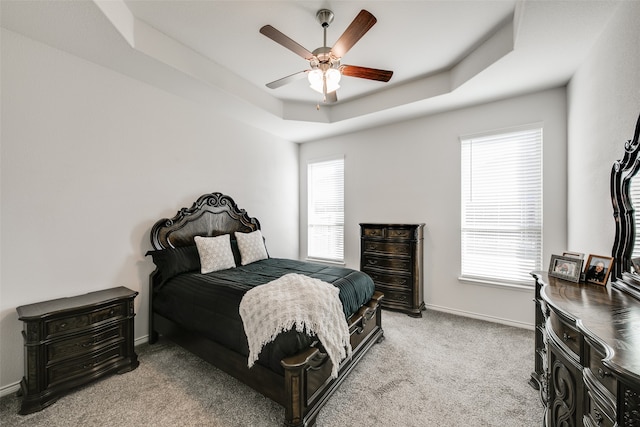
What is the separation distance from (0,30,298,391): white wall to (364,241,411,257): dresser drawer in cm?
245

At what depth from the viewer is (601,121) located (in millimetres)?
2090

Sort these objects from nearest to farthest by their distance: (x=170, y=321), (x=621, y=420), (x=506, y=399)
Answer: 1. (x=621, y=420)
2. (x=506, y=399)
3. (x=170, y=321)

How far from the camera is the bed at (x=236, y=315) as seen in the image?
1.71m

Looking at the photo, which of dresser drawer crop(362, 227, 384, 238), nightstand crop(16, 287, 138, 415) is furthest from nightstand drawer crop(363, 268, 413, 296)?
nightstand crop(16, 287, 138, 415)

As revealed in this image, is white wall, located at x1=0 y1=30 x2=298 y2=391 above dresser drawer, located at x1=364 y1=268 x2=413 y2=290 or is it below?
above

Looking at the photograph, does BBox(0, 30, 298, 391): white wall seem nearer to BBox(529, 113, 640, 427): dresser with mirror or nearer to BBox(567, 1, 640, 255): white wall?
BBox(529, 113, 640, 427): dresser with mirror

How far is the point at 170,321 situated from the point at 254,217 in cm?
197

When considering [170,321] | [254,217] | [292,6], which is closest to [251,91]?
[292,6]

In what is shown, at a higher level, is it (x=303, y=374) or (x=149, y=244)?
(x=149, y=244)

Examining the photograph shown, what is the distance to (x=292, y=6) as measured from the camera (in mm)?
2145

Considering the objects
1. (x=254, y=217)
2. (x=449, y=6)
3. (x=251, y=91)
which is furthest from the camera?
(x=254, y=217)

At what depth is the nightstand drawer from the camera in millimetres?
3599

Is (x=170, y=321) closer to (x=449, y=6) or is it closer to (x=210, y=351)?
(x=210, y=351)

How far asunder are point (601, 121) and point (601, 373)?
7.01ft
